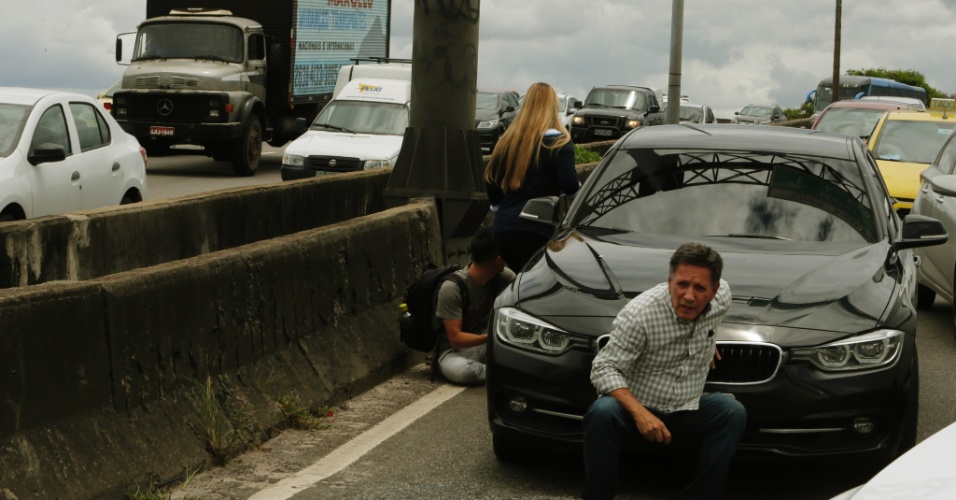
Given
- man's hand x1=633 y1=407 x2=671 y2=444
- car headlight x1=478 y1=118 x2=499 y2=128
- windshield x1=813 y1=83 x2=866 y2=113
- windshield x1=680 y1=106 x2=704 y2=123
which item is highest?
windshield x1=813 y1=83 x2=866 y2=113

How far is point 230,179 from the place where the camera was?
1081 inches

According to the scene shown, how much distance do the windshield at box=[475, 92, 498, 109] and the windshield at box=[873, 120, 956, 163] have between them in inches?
754

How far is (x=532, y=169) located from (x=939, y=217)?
436 centimetres

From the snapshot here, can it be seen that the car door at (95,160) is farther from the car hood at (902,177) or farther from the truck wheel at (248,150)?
the truck wheel at (248,150)

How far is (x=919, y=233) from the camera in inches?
291

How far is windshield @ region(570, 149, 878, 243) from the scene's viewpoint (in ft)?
24.3

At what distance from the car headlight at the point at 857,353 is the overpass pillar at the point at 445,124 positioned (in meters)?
5.62

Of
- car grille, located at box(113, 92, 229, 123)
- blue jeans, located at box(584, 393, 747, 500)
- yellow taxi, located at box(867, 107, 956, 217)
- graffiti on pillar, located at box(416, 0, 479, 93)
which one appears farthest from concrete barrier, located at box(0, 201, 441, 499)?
car grille, located at box(113, 92, 229, 123)

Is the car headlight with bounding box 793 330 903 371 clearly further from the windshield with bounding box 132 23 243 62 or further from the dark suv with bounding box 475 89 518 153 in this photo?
the dark suv with bounding box 475 89 518 153

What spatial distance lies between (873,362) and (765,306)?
1.59 feet

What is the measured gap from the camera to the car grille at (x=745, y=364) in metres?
5.97

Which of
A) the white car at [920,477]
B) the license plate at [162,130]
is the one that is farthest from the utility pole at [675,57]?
the white car at [920,477]

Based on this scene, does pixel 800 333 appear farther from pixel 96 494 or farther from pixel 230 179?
pixel 230 179

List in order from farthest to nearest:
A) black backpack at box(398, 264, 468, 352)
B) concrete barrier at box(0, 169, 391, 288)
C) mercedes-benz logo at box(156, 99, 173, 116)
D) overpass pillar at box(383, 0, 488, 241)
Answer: mercedes-benz logo at box(156, 99, 173, 116) < overpass pillar at box(383, 0, 488, 241) < concrete barrier at box(0, 169, 391, 288) < black backpack at box(398, 264, 468, 352)
